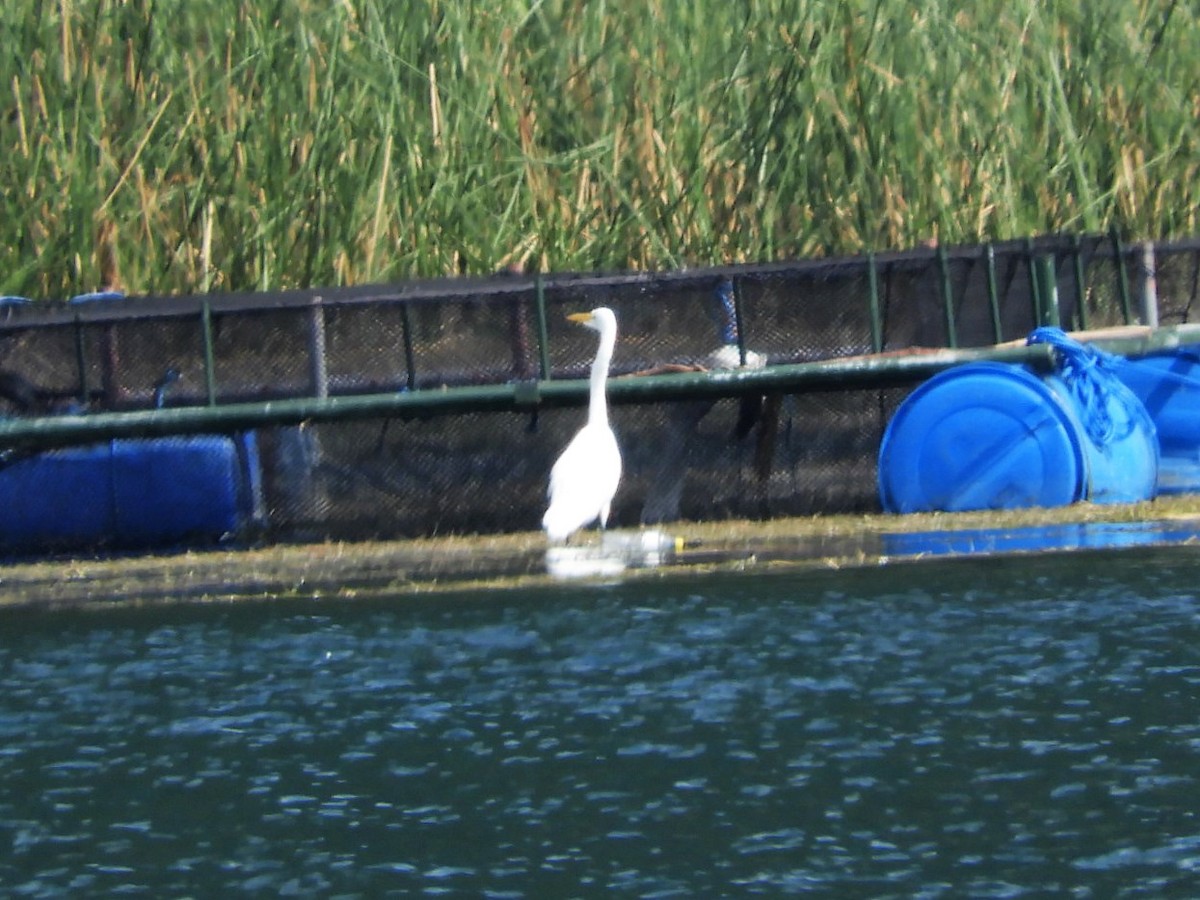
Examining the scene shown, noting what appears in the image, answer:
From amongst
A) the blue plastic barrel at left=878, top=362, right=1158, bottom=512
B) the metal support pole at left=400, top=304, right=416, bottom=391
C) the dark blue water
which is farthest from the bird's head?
the dark blue water

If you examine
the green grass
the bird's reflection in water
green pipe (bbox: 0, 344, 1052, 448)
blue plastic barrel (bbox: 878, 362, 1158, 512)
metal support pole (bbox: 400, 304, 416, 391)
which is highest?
the green grass

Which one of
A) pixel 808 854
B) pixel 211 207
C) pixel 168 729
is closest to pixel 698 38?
pixel 211 207

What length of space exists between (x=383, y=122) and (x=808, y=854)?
29.0ft

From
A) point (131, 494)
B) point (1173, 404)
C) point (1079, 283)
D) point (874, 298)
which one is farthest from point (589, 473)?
point (1079, 283)

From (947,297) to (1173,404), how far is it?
136cm

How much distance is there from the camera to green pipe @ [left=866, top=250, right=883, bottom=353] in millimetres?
13047

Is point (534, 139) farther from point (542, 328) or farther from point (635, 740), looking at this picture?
point (635, 740)

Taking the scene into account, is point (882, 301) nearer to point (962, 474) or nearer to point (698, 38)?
point (962, 474)

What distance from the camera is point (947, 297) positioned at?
13.2m

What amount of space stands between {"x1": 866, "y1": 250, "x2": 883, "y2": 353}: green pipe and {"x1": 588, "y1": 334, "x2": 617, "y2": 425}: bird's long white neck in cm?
163

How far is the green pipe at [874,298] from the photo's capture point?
13047mm

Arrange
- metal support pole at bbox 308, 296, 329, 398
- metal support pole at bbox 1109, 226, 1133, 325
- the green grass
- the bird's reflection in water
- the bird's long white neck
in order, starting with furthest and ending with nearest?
the green grass, metal support pole at bbox 1109, 226, 1133, 325, metal support pole at bbox 308, 296, 329, 398, the bird's long white neck, the bird's reflection in water

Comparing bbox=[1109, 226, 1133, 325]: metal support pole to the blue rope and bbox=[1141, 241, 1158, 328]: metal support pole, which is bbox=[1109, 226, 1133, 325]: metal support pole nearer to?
bbox=[1141, 241, 1158, 328]: metal support pole

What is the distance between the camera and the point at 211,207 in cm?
1448
